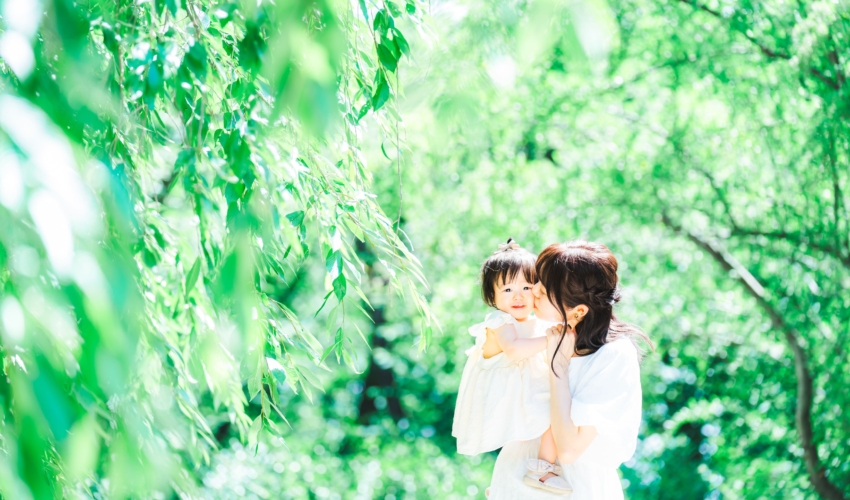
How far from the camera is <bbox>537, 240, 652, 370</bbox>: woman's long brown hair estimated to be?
153 cm

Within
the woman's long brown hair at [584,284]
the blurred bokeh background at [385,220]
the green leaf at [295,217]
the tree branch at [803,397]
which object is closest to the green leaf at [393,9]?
the blurred bokeh background at [385,220]

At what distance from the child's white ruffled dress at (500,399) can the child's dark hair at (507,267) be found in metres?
0.08

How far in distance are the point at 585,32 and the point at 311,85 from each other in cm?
32

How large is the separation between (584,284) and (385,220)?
410 mm

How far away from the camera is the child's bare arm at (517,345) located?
161cm

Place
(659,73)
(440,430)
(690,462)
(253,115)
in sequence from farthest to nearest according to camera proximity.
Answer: (440,430), (690,462), (659,73), (253,115)

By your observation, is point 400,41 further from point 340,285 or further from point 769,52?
point 769,52

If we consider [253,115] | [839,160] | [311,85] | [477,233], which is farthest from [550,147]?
[311,85]

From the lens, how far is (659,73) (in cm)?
448

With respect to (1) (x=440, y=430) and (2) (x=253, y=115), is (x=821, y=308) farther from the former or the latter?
(1) (x=440, y=430)

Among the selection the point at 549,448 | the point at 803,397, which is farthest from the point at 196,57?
the point at 803,397

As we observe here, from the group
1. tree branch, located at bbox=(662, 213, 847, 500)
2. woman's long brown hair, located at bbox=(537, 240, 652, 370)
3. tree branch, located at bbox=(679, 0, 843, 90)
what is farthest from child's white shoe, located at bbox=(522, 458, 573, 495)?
tree branch, located at bbox=(662, 213, 847, 500)

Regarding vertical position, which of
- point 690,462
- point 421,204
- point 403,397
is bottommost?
point 403,397

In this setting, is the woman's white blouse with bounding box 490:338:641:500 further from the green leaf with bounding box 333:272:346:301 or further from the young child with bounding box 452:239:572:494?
the green leaf with bounding box 333:272:346:301
